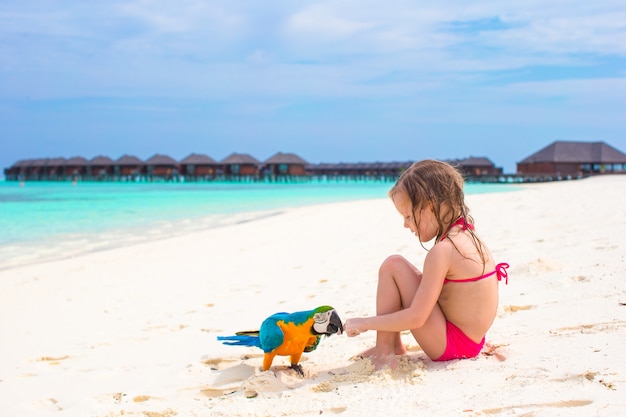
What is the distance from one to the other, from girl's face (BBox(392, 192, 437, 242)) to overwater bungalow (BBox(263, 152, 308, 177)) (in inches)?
2411

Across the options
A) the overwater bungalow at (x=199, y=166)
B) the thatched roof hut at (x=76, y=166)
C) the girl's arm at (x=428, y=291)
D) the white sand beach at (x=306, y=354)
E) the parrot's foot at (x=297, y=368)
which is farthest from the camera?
the thatched roof hut at (x=76, y=166)

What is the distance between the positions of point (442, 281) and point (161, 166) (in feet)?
222

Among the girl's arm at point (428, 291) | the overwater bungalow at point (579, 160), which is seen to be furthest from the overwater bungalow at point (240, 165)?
the girl's arm at point (428, 291)

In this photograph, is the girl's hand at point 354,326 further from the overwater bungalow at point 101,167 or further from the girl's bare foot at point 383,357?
the overwater bungalow at point 101,167

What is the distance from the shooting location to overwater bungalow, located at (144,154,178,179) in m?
65.8

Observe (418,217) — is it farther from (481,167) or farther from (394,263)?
(481,167)

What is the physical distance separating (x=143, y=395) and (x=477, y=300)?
1.48m

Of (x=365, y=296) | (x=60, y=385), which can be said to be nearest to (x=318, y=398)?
(x=60, y=385)

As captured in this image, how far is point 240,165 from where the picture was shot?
212ft

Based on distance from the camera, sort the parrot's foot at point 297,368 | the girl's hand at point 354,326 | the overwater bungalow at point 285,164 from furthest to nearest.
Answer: the overwater bungalow at point 285,164, the parrot's foot at point 297,368, the girl's hand at point 354,326

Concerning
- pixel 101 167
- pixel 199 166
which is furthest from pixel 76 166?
pixel 199 166

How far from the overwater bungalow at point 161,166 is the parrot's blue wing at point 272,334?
211ft

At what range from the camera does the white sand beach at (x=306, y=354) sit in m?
2.09

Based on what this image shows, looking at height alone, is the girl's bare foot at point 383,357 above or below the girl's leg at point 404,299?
below
